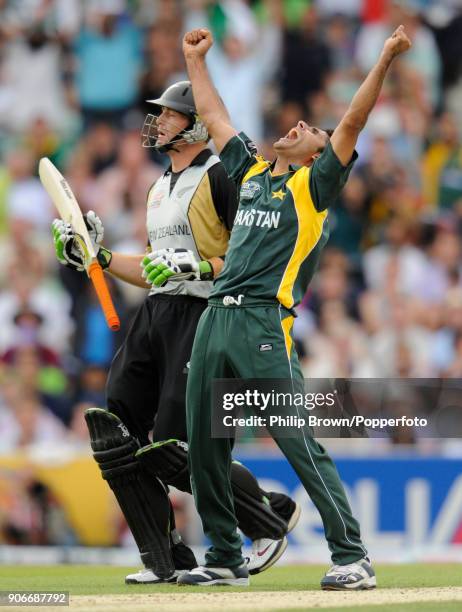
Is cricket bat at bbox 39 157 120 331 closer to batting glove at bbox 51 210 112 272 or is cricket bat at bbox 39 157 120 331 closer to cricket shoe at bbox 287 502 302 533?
batting glove at bbox 51 210 112 272

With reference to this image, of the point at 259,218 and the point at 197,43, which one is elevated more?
the point at 197,43

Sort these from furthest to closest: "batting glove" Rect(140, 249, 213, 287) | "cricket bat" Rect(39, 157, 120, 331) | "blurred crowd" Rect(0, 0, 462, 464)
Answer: "blurred crowd" Rect(0, 0, 462, 464) → "cricket bat" Rect(39, 157, 120, 331) → "batting glove" Rect(140, 249, 213, 287)

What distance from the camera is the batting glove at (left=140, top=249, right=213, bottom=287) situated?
668 centimetres

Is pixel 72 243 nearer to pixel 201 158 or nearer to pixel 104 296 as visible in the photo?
pixel 104 296

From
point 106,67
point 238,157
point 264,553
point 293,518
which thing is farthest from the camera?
point 106,67

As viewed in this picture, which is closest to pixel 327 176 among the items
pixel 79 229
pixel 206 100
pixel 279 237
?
pixel 279 237

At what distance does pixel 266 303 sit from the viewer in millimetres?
6395

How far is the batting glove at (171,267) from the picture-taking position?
6676 millimetres

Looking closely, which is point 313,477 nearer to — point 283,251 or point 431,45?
point 283,251

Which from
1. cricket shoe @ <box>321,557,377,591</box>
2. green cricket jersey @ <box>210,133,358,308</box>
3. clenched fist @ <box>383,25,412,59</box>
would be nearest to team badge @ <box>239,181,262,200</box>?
green cricket jersey @ <box>210,133,358,308</box>

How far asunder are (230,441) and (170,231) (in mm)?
1170

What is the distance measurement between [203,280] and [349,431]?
1.02m

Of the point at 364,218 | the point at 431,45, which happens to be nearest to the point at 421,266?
the point at 364,218

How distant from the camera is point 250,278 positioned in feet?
21.0
